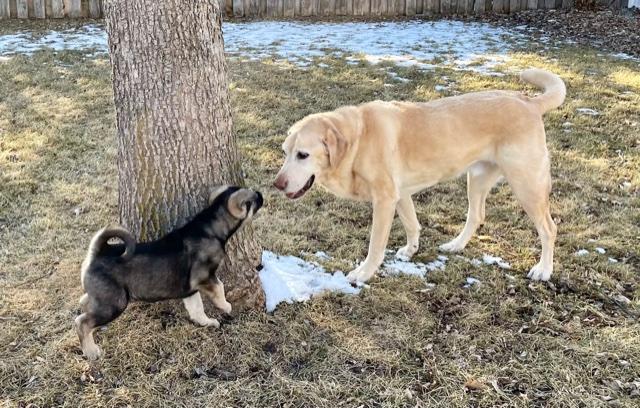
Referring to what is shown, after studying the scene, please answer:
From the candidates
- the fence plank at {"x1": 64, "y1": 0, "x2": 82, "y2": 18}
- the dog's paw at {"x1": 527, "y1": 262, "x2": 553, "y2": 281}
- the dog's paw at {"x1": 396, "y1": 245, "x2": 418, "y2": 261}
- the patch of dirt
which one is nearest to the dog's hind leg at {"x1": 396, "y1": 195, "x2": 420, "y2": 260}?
the dog's paw at {"x1": 396, "y1": 245, "x2": 418, "y2": 261}

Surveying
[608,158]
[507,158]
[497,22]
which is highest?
[497,22]

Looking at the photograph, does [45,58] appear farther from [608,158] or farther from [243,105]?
[608,158]

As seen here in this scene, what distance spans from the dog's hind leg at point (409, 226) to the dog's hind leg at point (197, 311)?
1.64 m

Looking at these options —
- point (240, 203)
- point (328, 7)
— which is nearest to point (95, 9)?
point (328, 7)

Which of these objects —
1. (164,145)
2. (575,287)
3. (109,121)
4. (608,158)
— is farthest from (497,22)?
(164,145)

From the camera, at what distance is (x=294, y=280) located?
3.98m

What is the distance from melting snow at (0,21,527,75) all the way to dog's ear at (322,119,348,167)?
5720mm

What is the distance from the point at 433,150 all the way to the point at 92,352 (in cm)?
250

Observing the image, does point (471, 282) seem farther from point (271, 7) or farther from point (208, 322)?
point (271, 7)

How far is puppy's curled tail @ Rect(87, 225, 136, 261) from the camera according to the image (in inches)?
116

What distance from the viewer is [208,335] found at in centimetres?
340

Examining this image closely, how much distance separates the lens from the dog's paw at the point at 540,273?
4152mm

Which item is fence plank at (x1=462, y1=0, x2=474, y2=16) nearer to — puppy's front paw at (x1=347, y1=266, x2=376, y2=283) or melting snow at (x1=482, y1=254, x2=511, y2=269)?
melting snow at (x1=482, y1=254, x2=511, y2=269)

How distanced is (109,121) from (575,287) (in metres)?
5.41
